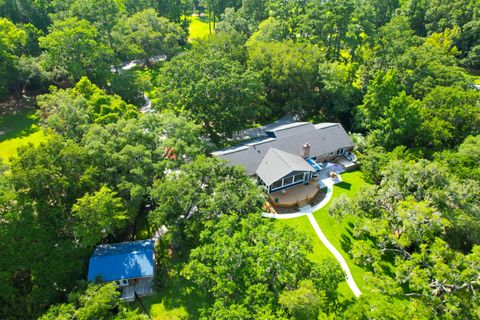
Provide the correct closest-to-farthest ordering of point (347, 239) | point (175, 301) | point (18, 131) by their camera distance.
→ point (175, 301)
point (347, 239)
point (18, 131)

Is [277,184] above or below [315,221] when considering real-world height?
above

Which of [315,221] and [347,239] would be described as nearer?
[347,239]

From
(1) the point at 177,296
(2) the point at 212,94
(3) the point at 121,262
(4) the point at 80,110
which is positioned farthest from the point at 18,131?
(1) the point at 177,296

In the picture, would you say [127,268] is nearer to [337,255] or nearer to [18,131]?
[337,255]

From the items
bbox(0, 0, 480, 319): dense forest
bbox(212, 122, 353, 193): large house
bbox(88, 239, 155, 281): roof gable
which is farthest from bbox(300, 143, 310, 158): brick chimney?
bbox(88, 239, 155, 281): roof gable

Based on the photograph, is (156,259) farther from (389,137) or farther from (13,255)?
(389,137)

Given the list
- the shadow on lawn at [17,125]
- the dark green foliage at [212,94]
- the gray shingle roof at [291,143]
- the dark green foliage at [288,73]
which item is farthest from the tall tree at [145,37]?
the gray shingle roof at [291,143]
